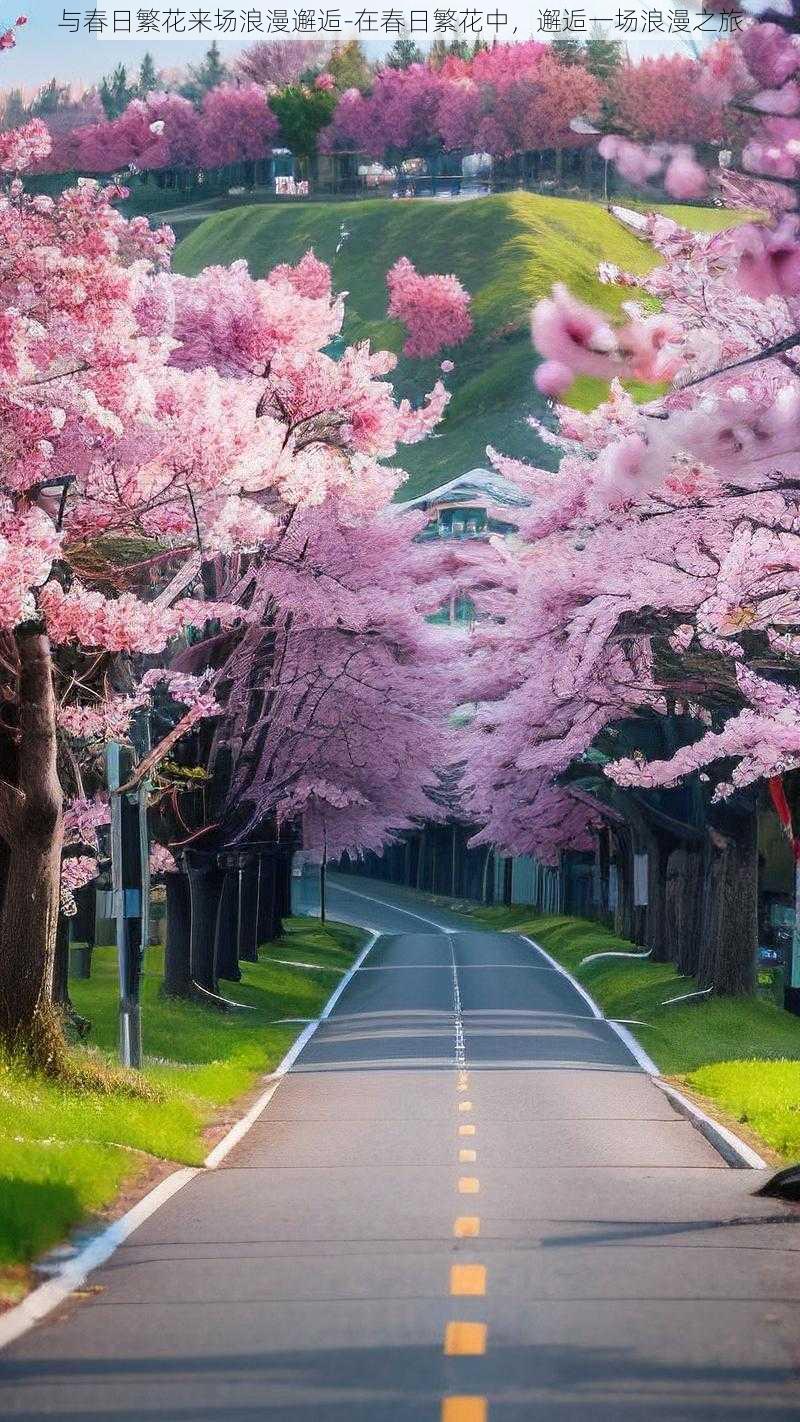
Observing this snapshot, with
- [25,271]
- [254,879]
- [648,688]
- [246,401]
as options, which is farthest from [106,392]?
[254,879]

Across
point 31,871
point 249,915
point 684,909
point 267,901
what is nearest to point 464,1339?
point 31,871

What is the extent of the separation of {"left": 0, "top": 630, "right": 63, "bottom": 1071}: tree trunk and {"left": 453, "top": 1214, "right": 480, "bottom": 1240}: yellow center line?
6.76 meters

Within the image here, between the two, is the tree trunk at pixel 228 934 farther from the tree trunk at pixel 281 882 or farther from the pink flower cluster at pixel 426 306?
the pink flower cluster at pixel 426 306

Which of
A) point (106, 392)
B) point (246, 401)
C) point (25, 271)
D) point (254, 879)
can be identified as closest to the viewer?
point (25, 271)

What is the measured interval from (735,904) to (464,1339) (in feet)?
103

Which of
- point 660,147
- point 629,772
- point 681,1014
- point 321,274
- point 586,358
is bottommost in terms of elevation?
point 681,1014

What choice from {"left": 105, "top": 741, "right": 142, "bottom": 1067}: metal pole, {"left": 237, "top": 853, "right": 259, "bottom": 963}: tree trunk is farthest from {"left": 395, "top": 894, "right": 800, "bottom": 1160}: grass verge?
{"left": 237, "top": 853, "right": 259, "bottom": 963}: tree trunk

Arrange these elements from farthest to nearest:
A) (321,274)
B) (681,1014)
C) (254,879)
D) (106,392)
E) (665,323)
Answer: (254,879) < (321,274) < (681,1014) < (106,392) < (665,323)

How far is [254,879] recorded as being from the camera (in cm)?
5778

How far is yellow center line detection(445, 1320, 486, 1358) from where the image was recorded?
10461 millimetres

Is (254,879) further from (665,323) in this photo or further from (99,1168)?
(665,323)

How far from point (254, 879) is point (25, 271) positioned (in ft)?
131

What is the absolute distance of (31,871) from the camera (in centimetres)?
2139

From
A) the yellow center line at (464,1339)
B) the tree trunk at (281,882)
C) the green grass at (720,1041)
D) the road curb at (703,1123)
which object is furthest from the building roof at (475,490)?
the yellow center line at (464,1339)
